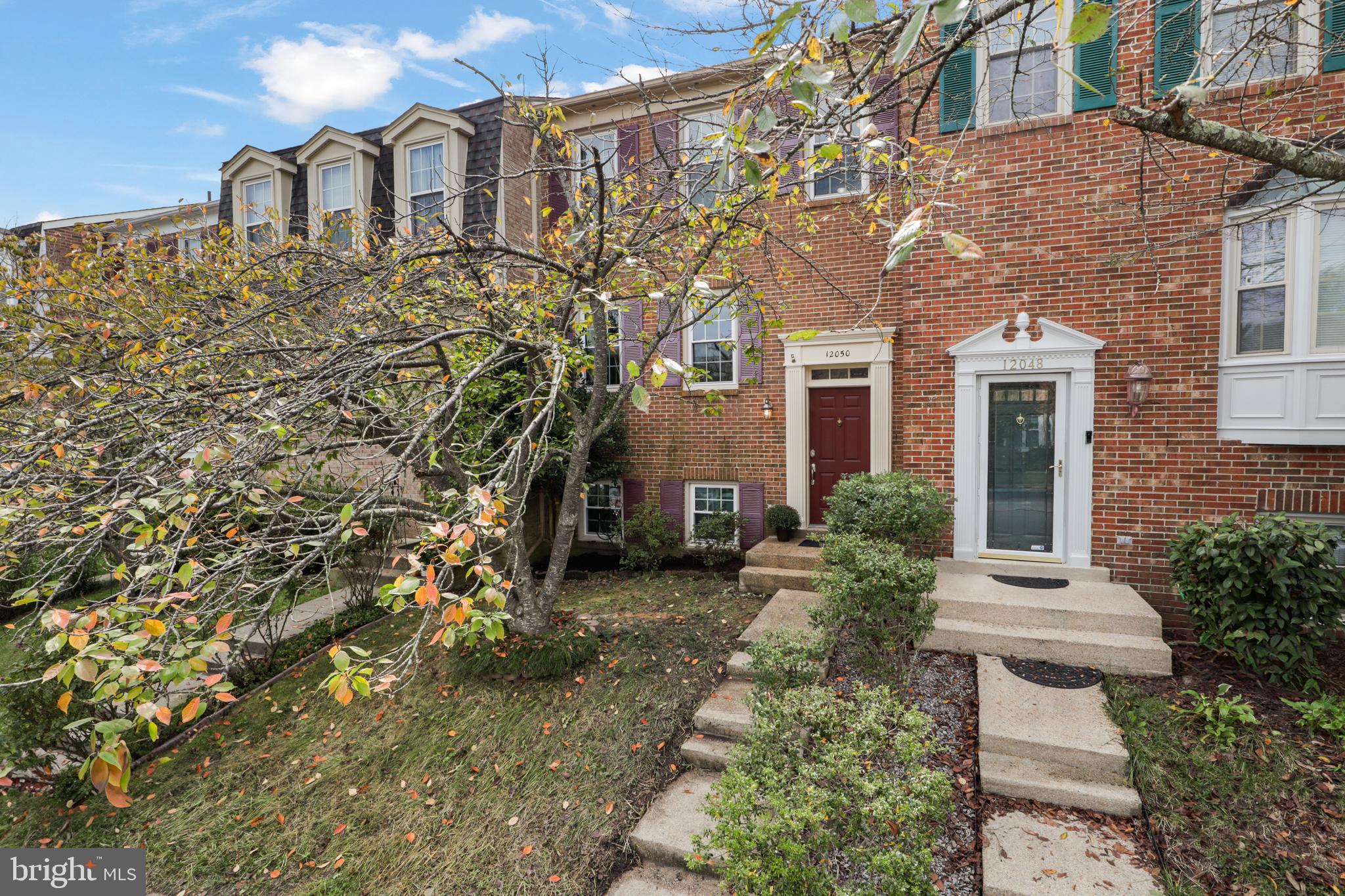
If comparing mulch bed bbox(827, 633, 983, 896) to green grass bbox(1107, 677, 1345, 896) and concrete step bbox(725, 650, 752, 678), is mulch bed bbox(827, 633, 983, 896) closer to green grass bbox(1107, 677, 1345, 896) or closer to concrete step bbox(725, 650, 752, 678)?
concrete step bbox(725, 650, 752, 678)

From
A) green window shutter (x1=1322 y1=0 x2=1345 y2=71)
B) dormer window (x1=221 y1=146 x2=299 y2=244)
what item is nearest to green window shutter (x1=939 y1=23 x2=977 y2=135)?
green window shutter (x1=1322 y1=0 x2=1345 y2=71)

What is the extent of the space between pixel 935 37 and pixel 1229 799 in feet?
23.7

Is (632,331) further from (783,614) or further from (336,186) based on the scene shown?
(336,186)

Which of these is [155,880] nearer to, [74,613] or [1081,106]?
[74,613]

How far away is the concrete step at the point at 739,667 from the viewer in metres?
5.06

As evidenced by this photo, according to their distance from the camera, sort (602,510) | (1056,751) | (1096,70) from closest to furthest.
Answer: (1056,751) < (1096,70) < (602,510)

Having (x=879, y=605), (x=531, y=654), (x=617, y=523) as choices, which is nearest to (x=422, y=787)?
(x=531, y=654)

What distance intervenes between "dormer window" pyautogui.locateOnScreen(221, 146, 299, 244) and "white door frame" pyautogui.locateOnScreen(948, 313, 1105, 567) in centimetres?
1139

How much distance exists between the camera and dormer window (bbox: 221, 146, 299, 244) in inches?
438

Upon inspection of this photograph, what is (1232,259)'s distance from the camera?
226 inches

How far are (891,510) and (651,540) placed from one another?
149 inches

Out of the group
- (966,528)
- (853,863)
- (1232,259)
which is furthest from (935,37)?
(853,863)

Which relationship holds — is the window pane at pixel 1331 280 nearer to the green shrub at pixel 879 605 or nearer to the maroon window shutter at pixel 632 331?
the green shrub at pixel 879 605

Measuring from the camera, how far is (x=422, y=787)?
171 inches
